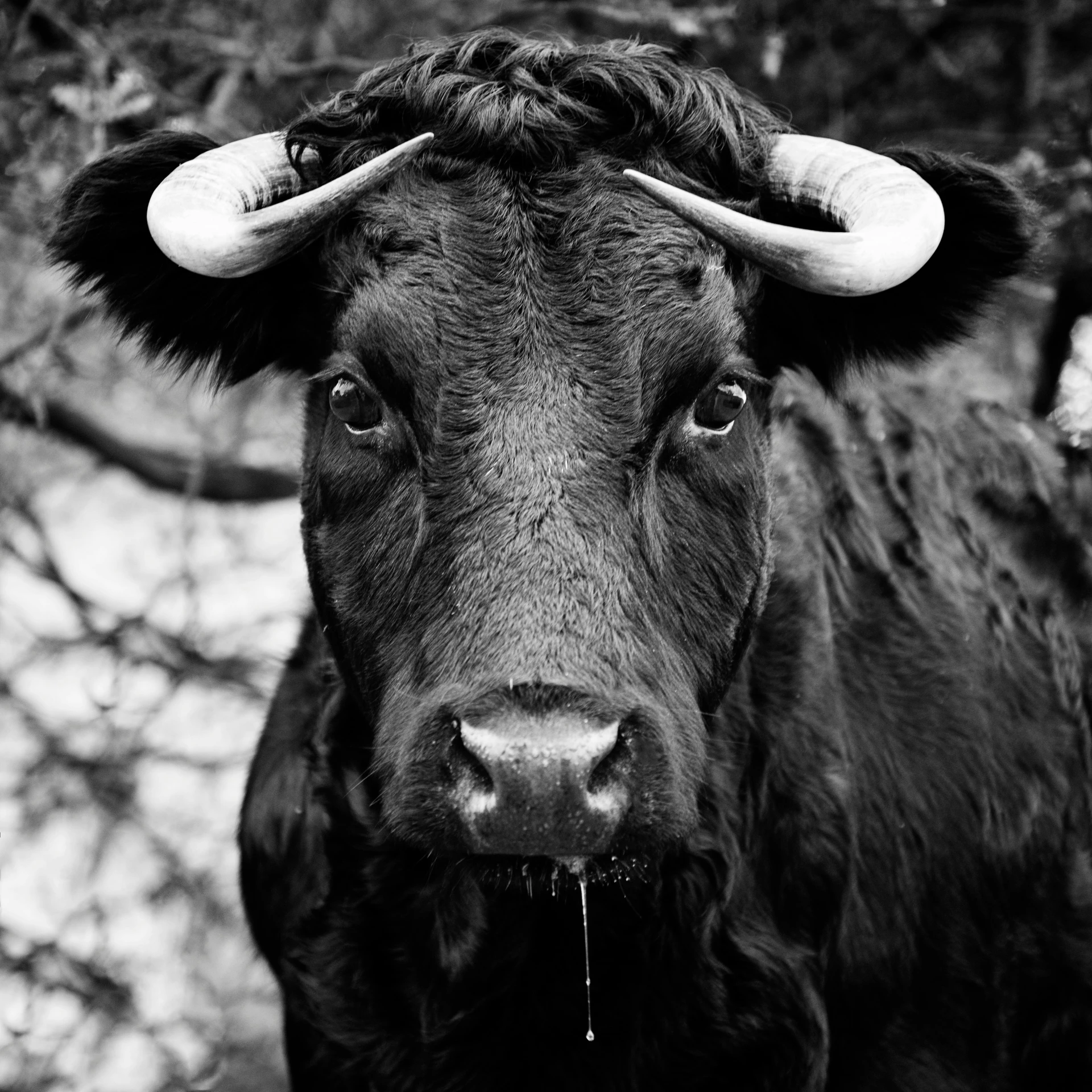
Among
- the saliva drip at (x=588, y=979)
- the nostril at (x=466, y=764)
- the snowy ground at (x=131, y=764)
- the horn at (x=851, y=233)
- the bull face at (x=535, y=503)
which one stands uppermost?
the horn at (x=851, y=233)

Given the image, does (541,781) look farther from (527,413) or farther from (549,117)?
(549,117)

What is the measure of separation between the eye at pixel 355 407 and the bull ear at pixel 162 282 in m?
0.38

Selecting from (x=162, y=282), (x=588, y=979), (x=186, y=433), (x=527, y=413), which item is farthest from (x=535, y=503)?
(x=186, y=433)

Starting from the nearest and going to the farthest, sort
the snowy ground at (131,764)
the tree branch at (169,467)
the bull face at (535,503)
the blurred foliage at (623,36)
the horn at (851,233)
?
1. the bull face at (535,503)
2. the horn at (851,233)
3. the blurred foliage at (623,36)
4. the snowy ground at (131,764)
5. the tree branch at (169,467)

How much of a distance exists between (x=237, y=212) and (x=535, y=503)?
900mm

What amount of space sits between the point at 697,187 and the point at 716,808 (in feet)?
4.47

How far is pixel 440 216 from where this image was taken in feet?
10.0

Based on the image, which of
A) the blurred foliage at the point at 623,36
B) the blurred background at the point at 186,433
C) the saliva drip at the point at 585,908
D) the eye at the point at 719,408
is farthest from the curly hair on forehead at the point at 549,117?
the blurred background at the point at 186,433

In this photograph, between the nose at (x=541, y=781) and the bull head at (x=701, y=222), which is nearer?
the nose at (x=541, y=781)

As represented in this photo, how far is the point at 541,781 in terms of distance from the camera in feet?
7.89

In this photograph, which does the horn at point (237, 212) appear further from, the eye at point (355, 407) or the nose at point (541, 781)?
the nose at point (541, 781)

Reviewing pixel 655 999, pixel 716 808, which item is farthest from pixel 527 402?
pixel 655 999

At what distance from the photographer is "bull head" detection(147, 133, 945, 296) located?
9.41 ft

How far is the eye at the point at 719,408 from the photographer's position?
3.07 m
